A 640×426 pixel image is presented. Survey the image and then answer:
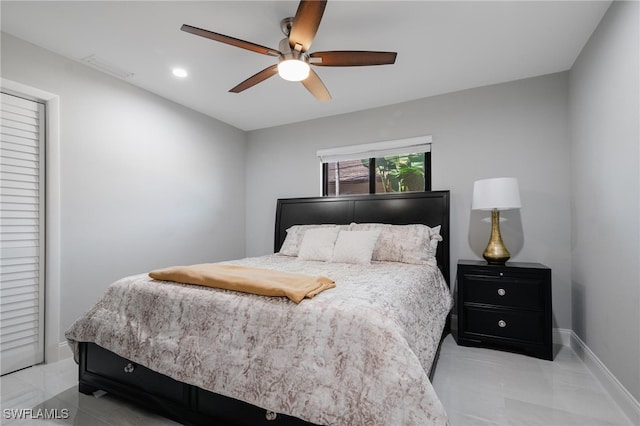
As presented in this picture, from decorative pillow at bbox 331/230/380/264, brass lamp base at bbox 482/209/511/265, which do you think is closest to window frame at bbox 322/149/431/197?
brass lamp base at bbox 482/209/511/265

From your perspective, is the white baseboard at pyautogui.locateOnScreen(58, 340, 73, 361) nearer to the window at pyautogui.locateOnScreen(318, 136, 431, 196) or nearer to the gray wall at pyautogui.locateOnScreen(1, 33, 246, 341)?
the gray wall at pyautogui.locateOnScreen(1, 33, 246, 341)

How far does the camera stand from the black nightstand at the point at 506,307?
2.42 m

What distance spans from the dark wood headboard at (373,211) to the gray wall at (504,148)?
0.53ft

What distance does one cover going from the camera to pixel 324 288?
1.66m

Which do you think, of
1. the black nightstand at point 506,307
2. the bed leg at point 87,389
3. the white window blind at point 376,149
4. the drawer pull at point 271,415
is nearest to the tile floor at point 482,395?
the bed leg at point 87,389

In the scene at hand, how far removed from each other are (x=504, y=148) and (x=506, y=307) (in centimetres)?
153

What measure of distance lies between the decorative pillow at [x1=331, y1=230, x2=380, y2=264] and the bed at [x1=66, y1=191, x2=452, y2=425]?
436 mm

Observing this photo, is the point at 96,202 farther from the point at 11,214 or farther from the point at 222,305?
the point at 222,305

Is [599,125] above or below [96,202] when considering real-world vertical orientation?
above

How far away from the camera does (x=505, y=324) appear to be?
2531 mm

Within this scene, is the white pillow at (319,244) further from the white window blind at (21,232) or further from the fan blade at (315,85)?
the white window blind at (21,232)

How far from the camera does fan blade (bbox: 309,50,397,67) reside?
6.37 feet

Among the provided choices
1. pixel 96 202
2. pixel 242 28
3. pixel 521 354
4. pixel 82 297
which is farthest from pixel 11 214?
pixel 521 354

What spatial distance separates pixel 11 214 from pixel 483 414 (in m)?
3.45
